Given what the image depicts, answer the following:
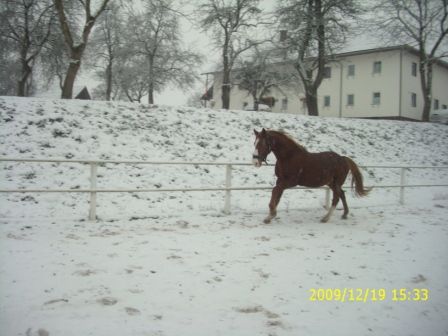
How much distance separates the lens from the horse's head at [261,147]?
6.72 metres

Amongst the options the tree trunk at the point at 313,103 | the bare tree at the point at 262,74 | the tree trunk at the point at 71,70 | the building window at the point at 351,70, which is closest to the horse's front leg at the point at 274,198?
the tree trunk at the point at 71,70

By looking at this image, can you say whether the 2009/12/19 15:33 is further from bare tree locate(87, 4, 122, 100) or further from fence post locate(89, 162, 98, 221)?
bare tree locate(87, 4, 122, 100)

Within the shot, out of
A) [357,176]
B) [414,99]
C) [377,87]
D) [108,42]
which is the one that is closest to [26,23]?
[108,42]

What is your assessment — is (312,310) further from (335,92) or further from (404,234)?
(335,92)

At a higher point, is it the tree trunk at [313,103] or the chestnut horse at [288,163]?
the tree trunk at [313,103]

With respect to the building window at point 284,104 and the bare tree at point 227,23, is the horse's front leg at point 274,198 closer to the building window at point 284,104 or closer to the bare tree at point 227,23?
the bare tree at point 227,23

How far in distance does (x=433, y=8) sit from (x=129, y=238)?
28374mm

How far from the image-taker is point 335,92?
37906mm

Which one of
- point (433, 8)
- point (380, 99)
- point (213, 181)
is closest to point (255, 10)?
point (433, 8)

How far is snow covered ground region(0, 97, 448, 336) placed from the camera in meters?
3.23

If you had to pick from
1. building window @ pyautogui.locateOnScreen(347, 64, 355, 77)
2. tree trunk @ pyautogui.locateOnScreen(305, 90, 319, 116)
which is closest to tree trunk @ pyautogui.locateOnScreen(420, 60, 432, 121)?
A: tree trunk @ pyautogui.locateOnScreen(305, 90, 319, 116)

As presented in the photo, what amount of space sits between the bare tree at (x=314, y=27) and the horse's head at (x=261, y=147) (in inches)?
640

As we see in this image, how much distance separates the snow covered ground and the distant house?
21.2 meters

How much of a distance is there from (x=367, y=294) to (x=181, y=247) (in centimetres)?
270
